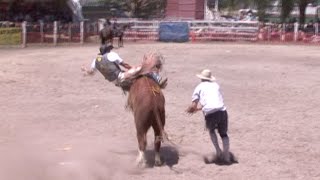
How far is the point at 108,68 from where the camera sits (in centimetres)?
950

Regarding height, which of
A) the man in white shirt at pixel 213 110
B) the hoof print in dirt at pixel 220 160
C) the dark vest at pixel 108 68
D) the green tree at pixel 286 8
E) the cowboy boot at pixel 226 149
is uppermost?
the green tree at pixel 286 8

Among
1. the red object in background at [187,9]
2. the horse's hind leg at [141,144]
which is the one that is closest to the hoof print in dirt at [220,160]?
the horse's hind leg at [141,144]

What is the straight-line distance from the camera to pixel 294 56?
2912 cm

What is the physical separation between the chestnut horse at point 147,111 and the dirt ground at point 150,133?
1.02ft

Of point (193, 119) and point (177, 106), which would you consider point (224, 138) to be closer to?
point (193, 119)

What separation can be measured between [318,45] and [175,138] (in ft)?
97.6

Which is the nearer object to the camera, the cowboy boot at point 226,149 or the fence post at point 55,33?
the cowboy boot at point 226,149

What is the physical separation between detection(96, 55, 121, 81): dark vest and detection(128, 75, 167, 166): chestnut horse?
1.63 ft

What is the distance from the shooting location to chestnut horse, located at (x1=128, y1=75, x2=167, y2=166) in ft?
28.9

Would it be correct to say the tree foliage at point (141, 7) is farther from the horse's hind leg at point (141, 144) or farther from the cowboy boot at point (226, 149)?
the horse's hind leg at point (141, 144)

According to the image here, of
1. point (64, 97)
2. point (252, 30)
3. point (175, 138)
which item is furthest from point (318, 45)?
point (175, 138)

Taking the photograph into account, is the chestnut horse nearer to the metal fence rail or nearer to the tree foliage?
the metal fence rail

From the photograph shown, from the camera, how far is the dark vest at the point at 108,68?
31.1ft

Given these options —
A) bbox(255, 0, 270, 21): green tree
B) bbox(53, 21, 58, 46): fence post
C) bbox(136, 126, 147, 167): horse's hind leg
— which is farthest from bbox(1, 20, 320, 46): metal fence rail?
bbox(136, 126, 147, 167): horse's hind leg
